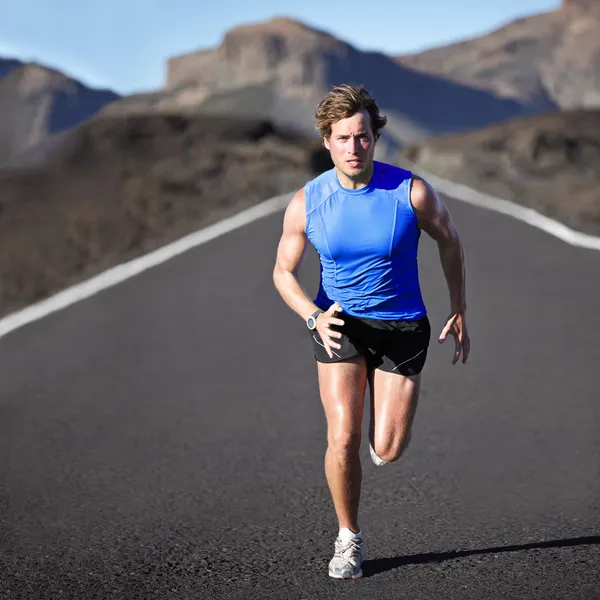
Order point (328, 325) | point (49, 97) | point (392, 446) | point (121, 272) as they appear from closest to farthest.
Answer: point (328, 325) < point (392, 446) < point (121, 272) < point (49, 97)

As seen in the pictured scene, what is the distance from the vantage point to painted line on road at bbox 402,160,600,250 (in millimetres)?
15453

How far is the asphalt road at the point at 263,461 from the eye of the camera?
5078 mm

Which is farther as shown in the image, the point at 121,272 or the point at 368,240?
the point at 121,272

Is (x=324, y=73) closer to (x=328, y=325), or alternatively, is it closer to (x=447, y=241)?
(x=447, y=241)

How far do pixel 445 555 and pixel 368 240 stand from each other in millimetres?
1357

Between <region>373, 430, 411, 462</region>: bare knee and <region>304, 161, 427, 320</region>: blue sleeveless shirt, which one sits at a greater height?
<region>304, 161, 427, 320</region>: blue sleeveless shirt

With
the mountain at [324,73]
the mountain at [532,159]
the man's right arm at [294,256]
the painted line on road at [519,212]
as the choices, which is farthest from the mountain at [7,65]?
the man's right arm at [294,256]

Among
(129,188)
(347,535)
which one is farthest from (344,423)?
(129,188)

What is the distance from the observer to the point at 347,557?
5.00 meters

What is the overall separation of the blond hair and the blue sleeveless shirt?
0.21 metres

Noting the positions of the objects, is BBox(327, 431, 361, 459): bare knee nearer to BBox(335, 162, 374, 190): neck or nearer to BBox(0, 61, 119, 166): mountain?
BBox(335, 162, 374, 190): neck

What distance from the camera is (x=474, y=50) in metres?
191

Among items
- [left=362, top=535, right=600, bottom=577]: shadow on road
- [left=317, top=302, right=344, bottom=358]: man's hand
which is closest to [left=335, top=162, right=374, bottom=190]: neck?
[left=317, top=302, right=344, bottom=358]: man's hand

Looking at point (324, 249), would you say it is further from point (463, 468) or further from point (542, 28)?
point (542, 28)
